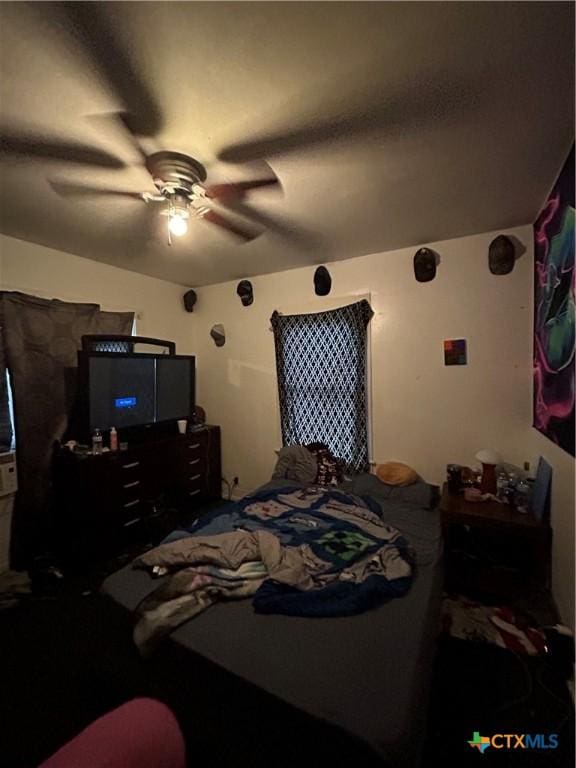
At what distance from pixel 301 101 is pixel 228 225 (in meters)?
1.09

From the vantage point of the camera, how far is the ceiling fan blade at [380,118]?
1.13 metres

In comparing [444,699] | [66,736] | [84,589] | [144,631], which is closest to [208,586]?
[144,631]

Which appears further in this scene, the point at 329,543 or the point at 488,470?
the point at 488,470

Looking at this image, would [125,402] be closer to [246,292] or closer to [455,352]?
[246,292]

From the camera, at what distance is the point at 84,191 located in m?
1.73

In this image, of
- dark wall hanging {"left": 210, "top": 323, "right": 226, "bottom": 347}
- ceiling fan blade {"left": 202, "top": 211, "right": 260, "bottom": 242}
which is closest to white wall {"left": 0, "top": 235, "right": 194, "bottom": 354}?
dark wall hanging {"left": 210, "top": 323, "right": 226, "bottom": 347}

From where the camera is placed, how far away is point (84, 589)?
6.87 feet

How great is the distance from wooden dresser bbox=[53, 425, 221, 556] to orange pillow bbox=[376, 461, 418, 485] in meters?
1.84

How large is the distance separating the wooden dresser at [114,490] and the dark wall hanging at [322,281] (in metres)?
1.95

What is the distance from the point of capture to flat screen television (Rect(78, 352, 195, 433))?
2396 mm

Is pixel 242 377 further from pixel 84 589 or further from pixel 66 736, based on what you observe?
pixel 66 736

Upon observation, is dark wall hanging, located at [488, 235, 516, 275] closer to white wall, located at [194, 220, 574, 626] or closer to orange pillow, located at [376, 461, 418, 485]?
white wall, located at [194, 220, 574, 626]

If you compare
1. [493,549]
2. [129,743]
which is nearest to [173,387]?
[129,743]

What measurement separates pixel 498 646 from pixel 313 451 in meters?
1.72
